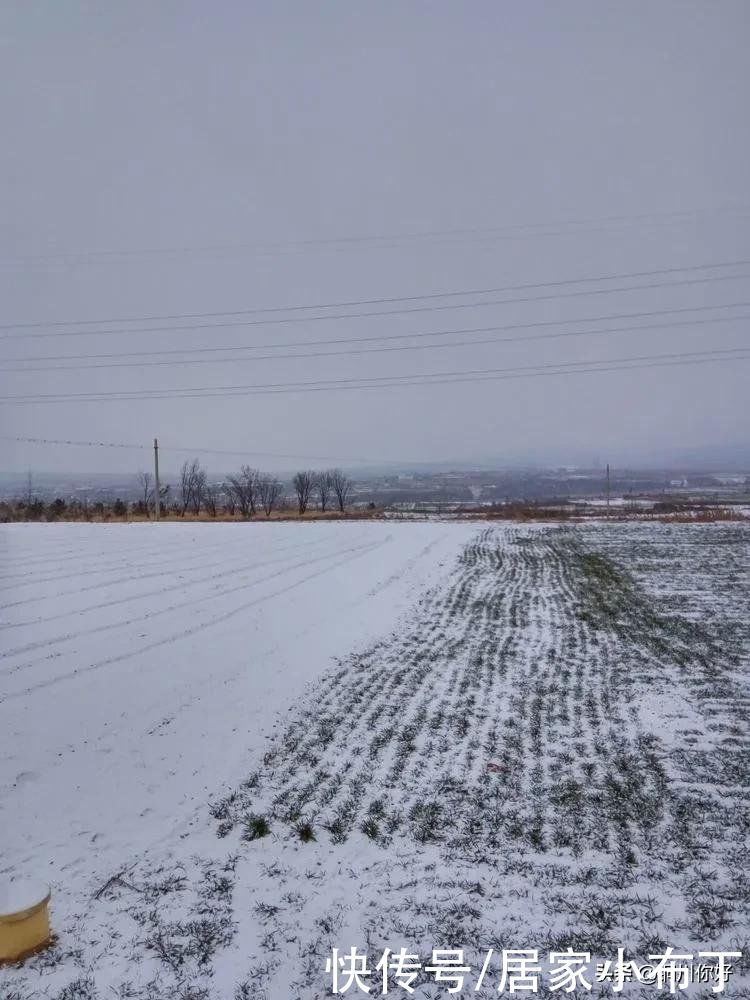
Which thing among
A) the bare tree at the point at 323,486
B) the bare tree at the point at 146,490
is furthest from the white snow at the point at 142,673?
the bare tree at the point at 323,486

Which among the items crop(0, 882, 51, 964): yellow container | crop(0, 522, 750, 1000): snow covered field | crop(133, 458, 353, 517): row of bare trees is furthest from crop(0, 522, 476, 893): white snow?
crop(133, 458, 353, 517): row of bare trees

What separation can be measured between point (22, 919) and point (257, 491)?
267ft

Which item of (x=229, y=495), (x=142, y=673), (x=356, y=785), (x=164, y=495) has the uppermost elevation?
(x=164, y=495)

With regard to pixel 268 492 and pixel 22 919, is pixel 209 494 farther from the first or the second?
pixel 22 919

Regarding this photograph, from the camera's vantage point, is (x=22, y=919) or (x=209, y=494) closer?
(x=22, y=919)

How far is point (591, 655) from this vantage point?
1087 cm

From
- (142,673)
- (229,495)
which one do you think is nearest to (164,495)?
(229,495)

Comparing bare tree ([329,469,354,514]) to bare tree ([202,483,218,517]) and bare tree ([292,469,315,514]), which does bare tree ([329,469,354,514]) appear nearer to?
bare tree ([292,469,315,514])

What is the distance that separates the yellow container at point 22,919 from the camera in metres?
3.86

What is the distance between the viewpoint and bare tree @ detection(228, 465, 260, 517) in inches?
3182

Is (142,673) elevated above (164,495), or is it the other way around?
(164,495)

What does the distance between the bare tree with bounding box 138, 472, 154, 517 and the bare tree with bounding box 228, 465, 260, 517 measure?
19.2 m

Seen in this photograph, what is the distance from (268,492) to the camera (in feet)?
279

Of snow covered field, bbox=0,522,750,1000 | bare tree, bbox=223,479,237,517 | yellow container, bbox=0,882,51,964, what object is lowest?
snow covered field, bbox=0,522,750,1000
